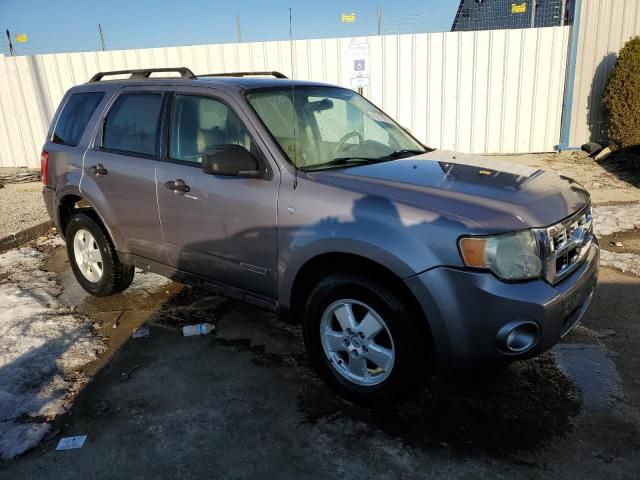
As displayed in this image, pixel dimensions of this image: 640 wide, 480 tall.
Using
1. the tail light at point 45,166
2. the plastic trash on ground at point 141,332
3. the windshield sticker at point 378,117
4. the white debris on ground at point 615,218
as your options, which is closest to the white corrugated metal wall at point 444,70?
the white debris on ground at point 615,218

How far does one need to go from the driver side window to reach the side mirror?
20cm

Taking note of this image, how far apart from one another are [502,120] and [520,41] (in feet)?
5.06

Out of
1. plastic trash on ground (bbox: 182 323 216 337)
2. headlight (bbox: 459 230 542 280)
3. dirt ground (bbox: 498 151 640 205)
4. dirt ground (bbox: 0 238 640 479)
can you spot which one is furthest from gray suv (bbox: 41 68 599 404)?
dirt ground (bbox: 498 151 640 205)

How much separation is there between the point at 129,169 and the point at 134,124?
0.37 meters

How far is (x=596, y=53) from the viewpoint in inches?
404

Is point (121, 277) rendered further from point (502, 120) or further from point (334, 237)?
point (502, 120)

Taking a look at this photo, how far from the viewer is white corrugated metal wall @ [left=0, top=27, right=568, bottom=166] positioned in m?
10.4

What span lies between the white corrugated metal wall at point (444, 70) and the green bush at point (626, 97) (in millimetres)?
1010

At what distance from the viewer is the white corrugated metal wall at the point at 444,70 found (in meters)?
10.4

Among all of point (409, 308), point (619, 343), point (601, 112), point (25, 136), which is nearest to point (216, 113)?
point (409, 308)

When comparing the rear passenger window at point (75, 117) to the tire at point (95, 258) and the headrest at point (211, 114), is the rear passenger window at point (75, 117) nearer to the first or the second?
the tire at point (95, 258)

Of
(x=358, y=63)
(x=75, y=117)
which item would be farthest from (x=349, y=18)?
(x=75, y=117)

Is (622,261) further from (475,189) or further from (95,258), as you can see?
(95,258)

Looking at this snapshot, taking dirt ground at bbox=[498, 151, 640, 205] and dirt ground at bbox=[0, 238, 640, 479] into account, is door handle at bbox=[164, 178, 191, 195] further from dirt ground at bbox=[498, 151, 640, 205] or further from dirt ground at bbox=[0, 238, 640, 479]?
dirt ground at bbox=[498, 151, 640, 205]
